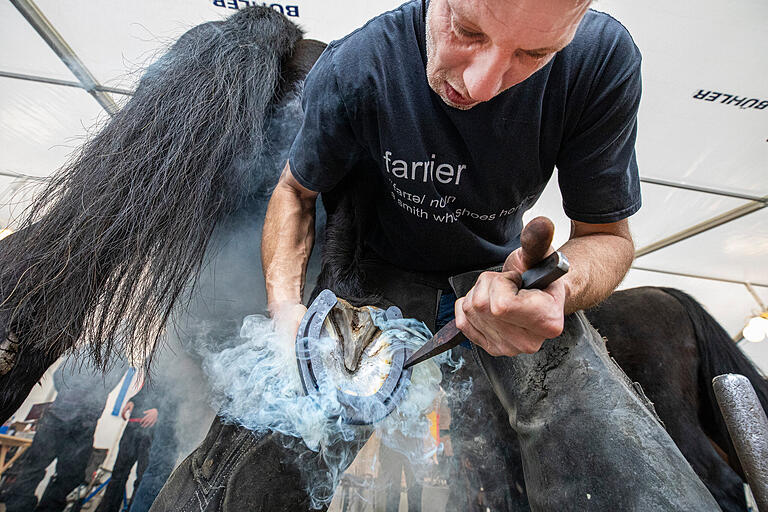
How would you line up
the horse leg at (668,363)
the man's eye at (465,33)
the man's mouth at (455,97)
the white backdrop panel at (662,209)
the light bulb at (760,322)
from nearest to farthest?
the man's eye at (465,33) < the man's mouth at (455,97) < the horse leg at (668,363) < the white backdrop panel at (662,209) < the light bulb at (760,322)

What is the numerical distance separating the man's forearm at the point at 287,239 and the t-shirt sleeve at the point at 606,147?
0.62 metres

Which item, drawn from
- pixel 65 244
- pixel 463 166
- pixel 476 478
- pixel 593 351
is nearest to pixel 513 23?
pixel 463 166

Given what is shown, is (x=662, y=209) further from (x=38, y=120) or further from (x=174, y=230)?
(x=38, y=120)

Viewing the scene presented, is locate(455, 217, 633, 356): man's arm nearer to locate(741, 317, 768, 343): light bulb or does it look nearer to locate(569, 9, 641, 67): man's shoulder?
locate(569, 9, 641, 67): man's shoulder

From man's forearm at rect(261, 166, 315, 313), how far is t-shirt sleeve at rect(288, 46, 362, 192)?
0.08 metres

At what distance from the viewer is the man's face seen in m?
0.51

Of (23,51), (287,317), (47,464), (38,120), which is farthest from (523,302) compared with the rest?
(38,120)

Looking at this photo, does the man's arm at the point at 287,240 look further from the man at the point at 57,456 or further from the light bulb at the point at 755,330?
the light bulb at the point at 755,330

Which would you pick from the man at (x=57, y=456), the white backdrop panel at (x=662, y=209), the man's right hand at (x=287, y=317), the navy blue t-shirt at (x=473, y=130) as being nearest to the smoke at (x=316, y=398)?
the man's right hand at (x=287, y=317)

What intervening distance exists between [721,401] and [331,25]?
6.59 feet

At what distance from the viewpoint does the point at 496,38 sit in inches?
21.4

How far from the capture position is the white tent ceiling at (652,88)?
1685mm

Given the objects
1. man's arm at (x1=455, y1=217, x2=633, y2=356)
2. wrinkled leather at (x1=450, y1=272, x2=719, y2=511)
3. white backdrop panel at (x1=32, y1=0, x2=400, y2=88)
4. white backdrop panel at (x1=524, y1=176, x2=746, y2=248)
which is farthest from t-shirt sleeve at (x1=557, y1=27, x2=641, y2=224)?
white backdrop panel at (x1=524, y1=176, x2=746, y2=248)

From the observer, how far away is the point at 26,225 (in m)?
0.83
